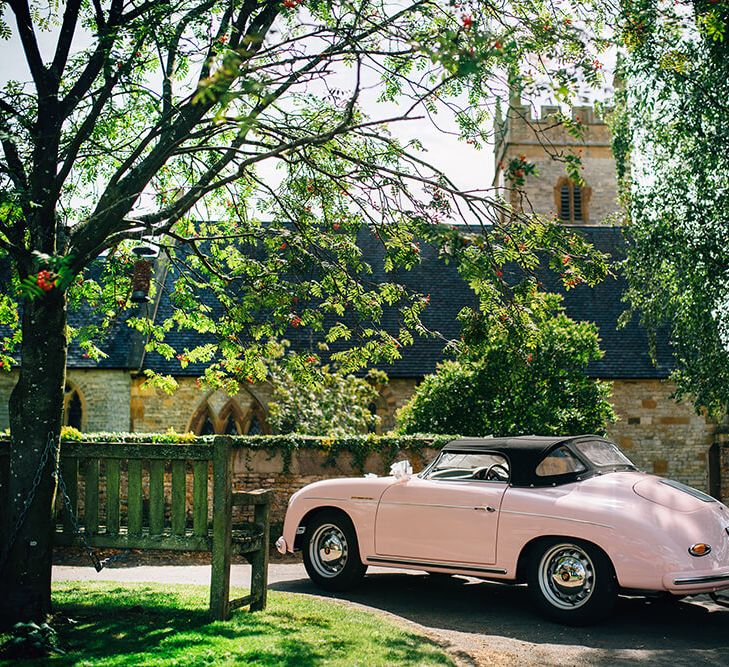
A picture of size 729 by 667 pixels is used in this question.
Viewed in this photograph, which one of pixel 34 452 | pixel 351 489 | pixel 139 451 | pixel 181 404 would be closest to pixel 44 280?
pixel 34 452

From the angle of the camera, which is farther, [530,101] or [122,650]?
[530,101]

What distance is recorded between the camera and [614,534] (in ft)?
22.8

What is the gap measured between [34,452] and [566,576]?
15.2 ft

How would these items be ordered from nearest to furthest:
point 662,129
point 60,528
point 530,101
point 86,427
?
point 530,101
point 60,528
point 662,129
point 86,427

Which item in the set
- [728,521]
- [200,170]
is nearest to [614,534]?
[728,521]

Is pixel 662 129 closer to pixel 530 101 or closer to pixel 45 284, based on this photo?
pixel 530 101

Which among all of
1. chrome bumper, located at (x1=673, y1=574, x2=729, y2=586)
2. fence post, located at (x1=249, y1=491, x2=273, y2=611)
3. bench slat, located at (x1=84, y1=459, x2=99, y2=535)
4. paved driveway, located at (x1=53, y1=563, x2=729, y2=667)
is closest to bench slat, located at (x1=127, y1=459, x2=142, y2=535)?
bench slat, located at (x1=84, y1=459, x2=99, y2=535)

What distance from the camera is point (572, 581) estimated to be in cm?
720

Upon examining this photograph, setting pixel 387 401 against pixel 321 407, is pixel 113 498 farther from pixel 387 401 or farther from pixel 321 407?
pixel 387 401

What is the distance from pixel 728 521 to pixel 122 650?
16.8ft

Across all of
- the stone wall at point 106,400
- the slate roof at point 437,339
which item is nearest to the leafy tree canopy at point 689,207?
the slate roof at point 437,339

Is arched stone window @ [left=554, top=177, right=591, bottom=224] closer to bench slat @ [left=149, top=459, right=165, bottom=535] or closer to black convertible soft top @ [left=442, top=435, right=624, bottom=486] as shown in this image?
black convertible soft top @ [left=442, top=435, right=624, bottom=486]

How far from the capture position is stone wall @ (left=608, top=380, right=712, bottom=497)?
67.5ft

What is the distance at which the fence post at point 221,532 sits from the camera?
21.9 feet
